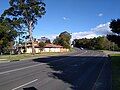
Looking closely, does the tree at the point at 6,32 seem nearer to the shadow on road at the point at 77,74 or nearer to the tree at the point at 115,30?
the tree at the point at 115,30

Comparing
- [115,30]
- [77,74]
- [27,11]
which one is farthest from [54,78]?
[27,11]

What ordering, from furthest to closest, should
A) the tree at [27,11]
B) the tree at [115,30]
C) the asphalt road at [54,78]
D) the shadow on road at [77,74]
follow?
the tree at [27,11]
the tree at [115,30]
the shadow on road at [77,74]
the asphalt road at [54,78]

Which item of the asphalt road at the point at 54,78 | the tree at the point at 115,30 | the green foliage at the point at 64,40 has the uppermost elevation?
the green foliage at the point at 64,40

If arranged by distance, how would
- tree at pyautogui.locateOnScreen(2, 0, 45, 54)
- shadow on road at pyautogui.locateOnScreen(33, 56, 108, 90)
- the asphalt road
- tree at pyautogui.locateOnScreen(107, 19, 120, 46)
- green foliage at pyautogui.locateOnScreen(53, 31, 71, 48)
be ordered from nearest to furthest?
the asphalt road < shadow on road at pyautogui.locateOnScreen(33, 56, 108, 90) < tree at pyautogui.locateOnScreen(107, 19, 120, 46) < tree at pyautogui.locateOnScreen(2, 0, 45, 54) < green foliage at pyautogui.locateOnScreen(53, 31, 71, 48)

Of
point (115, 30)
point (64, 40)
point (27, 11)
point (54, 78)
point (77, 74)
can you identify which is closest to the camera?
point (54, 78)

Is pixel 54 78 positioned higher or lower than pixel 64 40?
lower

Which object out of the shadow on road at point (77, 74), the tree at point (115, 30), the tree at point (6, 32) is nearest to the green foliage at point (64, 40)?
the tree at point (6, 32)

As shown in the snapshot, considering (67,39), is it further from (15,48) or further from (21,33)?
(21,33)

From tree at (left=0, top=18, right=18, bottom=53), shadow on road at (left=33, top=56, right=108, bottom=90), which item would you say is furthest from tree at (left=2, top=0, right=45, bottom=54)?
shadow on road at (left=33, top=56, right=108, bottom=90)

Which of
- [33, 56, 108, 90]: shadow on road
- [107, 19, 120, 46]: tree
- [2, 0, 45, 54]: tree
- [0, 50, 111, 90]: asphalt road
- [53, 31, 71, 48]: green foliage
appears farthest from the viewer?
[53, 31, 71, 48]: green foliage

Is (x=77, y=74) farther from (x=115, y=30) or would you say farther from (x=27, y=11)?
(x=27, y=11)

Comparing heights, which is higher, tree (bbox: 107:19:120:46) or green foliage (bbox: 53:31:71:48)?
green foliage (bbox: 53:31:71:48)

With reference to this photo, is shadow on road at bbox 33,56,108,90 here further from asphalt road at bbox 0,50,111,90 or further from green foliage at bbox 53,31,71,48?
green foliage at bbox 53,31,71,48

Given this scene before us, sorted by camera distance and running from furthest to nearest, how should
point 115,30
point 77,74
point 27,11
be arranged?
1. point 27,11
2. point 115,30
3. point 77,74
